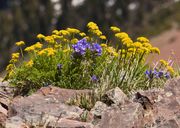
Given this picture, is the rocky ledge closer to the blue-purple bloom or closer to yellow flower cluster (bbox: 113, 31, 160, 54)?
the blue-purple bloom

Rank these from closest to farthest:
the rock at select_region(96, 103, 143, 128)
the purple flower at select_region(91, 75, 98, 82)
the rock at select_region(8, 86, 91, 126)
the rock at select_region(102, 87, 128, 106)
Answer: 1. the rock at select_region(96, 103, 143, 128)
2. the rock at select_region(8, 86, 91, 126)
3. the rock at select_region(102, 87, 128, 106)
4. the purple flower at select_region(91, 75, 98, 82)

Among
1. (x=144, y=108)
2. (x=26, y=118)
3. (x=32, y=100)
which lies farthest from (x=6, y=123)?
(x=144, y=108)

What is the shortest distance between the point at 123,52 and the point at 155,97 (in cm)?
169

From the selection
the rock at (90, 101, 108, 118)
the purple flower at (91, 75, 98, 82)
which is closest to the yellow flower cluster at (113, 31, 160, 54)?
the purple flower at (91, 75, 98, 82)

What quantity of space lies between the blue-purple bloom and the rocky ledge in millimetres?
781

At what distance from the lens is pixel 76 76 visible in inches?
370

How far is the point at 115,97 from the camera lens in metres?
8.41

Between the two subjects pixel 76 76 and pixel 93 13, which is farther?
pixel 93 13

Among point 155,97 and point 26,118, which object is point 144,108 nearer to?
point 155,97

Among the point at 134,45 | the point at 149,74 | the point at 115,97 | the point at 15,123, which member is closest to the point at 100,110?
the point at 115,97

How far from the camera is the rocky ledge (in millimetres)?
7746

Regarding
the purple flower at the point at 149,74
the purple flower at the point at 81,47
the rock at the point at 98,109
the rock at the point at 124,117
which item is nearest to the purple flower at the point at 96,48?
the purple flower at the point at 81,47

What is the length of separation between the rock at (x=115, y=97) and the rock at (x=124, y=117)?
0.31 metres

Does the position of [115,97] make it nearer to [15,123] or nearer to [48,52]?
[15,123]
